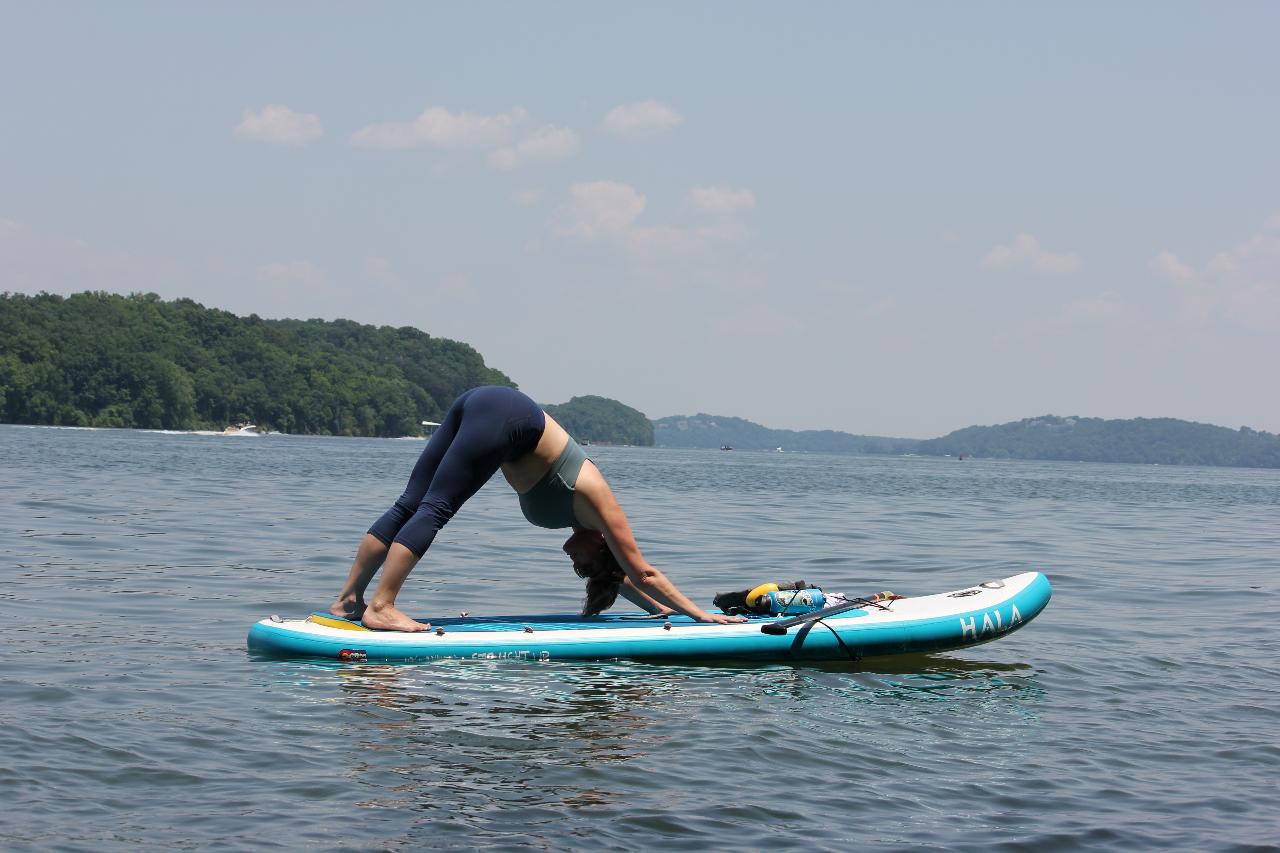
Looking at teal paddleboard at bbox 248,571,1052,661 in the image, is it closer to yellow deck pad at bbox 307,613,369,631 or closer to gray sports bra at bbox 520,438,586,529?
yellow deck pad at bbox 307,613,369,631

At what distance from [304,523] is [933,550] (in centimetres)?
1122

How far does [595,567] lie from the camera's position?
938cm

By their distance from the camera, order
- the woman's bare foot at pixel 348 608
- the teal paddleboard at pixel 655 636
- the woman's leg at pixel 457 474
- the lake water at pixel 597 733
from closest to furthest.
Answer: the lake water at pixel 597 733 → the woman's leg at pixel 457 474 → the teal paddleboard at pixel 655 636 → the woman's bare foot at pixel 348 608

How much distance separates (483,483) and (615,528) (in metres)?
1.05

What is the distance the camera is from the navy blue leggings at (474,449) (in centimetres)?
841

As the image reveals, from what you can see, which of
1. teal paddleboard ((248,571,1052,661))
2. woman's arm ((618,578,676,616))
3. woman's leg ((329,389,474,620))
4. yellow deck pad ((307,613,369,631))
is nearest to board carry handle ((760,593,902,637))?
teal paddleboard ((248,571,1052,661))

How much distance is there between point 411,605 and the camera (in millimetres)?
12438

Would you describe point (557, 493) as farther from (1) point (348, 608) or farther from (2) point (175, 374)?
(2) point (175, 374)

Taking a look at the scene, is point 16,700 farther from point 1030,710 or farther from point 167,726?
point 1030,710

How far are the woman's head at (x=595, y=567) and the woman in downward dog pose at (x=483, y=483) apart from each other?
0.01 m

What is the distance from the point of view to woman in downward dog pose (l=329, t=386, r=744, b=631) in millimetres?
8430

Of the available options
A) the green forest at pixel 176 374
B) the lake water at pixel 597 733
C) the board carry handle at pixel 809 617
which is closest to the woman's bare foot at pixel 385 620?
the lake water at pixel 597 733

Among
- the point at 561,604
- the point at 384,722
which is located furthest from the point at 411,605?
the point at 384,722

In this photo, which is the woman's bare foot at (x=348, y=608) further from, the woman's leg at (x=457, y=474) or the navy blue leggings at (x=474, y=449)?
the navy blue leggings at (x=474, y=449)
